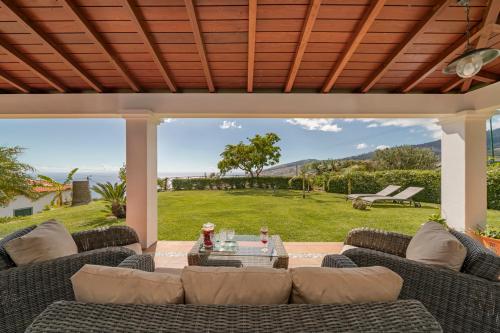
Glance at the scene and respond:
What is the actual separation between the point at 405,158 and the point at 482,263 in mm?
9208

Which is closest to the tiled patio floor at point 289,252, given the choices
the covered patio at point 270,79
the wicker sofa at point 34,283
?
the covered patio at point 270,79

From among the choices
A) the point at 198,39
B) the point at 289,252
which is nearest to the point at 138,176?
the point at 198,39

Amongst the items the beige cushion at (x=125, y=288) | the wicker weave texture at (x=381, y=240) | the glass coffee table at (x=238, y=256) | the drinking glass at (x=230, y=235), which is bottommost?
the glass coffee table at (x=238, y=256)

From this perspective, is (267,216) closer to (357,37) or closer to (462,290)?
(357,37)

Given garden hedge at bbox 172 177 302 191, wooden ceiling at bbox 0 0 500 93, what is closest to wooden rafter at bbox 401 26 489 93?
wooden ceiling at bbox 0 0 500 93

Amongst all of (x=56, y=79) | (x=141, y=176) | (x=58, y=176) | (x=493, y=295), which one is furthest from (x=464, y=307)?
(x=58, y=176)

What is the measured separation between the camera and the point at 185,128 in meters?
9.94

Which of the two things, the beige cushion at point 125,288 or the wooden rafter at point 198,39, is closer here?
the beige cushion at point 125,288

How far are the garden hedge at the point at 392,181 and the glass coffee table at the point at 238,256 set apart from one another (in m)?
6.75

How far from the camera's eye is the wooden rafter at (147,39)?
2307mm

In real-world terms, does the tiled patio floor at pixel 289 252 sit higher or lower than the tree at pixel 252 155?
lower

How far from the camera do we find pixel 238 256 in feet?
9.09

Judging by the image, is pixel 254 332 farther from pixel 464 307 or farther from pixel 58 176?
pixel 58 176

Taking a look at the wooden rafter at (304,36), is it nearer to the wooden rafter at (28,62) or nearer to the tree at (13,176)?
the wooden rafter at (28,62)
